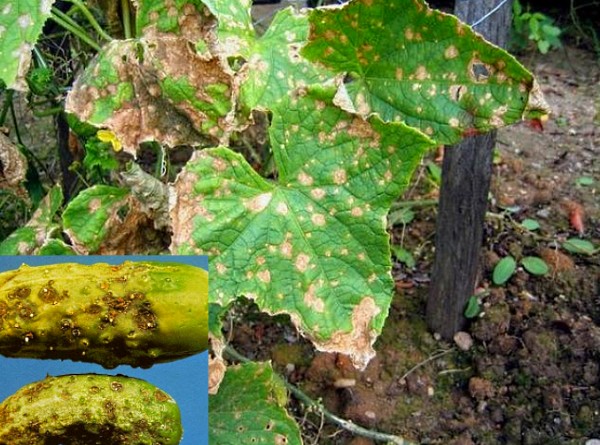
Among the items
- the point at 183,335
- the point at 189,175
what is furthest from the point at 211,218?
the point at 183,335

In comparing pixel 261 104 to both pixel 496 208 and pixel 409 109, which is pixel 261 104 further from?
pixel 496 208

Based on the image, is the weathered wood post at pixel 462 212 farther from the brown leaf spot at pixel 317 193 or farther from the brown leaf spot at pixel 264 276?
the brown leaf spot at pixel 264 276

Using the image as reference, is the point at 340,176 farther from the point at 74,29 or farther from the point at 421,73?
the point at 74,29

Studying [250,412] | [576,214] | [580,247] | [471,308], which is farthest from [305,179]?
[576,214]

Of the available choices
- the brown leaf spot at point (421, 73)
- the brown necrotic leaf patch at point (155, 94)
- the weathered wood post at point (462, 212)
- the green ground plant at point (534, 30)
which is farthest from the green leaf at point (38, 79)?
the green ground plant at point (534, 30)

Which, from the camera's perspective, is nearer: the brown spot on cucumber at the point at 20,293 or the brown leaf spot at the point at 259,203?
the brown spot on cucumber at the point at 20,293

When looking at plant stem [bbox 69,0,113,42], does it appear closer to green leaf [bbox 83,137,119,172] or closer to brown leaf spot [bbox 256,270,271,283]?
green leaf [bbox 83,137,119,172]
